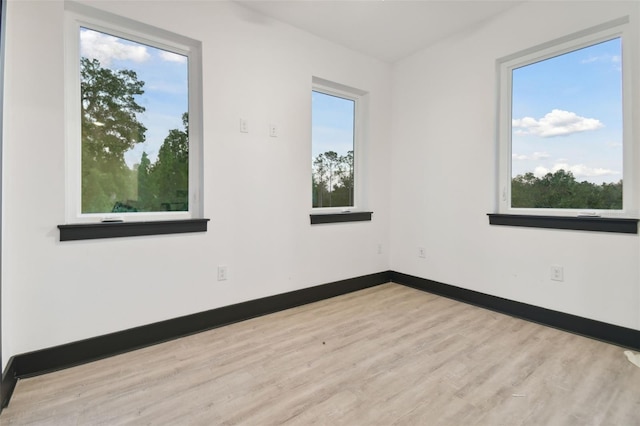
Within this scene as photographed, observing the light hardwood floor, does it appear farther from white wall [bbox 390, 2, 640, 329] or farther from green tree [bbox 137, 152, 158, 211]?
green tree [bbox 137, 152, 158, 211]

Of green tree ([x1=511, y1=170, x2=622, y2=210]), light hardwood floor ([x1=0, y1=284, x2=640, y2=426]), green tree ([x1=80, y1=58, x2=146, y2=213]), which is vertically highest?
green tree ([x1=80, y1=58, x2=146, y2=213])

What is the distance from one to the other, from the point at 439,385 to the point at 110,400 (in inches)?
67.9

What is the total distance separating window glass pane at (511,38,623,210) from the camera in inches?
89.0

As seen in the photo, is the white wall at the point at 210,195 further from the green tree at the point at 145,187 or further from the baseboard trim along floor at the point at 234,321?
the green tree at the point at 145,187

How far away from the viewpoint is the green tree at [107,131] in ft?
6.68

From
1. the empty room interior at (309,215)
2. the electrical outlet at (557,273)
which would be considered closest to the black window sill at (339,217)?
the empty room interior at (309,215)

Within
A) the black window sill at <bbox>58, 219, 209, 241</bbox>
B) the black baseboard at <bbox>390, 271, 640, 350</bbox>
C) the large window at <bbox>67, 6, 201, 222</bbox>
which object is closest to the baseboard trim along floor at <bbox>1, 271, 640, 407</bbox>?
the black baseboard at <bbox>390, 271, 640, 350</bbox>

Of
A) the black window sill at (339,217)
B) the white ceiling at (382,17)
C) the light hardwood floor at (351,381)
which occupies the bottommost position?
the light hardwood floor at (351,381)

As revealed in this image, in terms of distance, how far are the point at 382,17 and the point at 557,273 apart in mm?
2611

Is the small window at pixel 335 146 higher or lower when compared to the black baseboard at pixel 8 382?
higher

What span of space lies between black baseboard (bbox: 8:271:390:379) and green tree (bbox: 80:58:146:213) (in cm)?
86

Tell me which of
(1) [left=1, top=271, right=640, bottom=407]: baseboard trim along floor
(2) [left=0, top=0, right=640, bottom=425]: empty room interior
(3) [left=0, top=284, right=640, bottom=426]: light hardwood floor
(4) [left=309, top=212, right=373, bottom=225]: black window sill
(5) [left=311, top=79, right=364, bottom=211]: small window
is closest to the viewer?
(3) [left=0, top=284, right=640, bottom=426]: light hardwood floor

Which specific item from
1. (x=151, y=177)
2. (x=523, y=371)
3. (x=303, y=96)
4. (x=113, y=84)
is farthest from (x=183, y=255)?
(x=523, y=371)

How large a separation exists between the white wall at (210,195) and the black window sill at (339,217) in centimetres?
7
